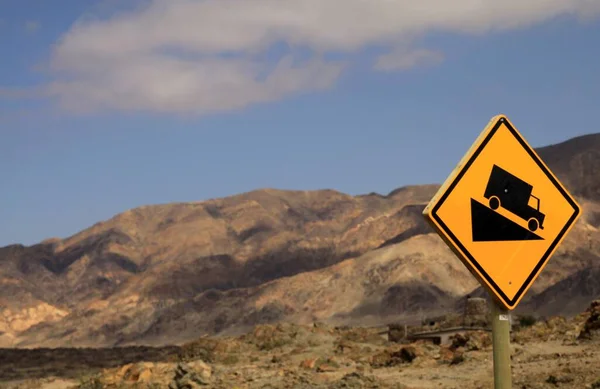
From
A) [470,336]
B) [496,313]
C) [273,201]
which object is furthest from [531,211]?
[273,201]

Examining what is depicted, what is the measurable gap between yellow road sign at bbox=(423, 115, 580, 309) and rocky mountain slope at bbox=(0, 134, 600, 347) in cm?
8894

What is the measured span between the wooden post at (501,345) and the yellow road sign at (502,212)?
0.07m

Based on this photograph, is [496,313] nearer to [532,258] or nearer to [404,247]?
[532,258]

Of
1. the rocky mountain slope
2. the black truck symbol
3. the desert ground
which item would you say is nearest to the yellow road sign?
the black truck symbol

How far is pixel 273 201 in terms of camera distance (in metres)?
197

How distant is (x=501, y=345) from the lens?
11.9 feet

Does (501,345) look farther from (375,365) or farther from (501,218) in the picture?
(375,365)

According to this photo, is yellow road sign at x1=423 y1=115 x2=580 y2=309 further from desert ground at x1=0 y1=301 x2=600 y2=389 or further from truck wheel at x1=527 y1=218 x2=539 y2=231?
desert ground at x1=0 y1=301 x2=600 y2=389

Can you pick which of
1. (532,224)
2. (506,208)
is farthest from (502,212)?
(532,224)

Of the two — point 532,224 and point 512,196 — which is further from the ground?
point 512,196

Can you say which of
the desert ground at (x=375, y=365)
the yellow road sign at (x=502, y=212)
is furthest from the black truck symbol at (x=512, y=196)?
the desert ground at (x=375, y=365)

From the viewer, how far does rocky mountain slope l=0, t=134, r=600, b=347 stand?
112 m

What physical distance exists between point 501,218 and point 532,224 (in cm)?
14

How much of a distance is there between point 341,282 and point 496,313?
115231 millimetres
